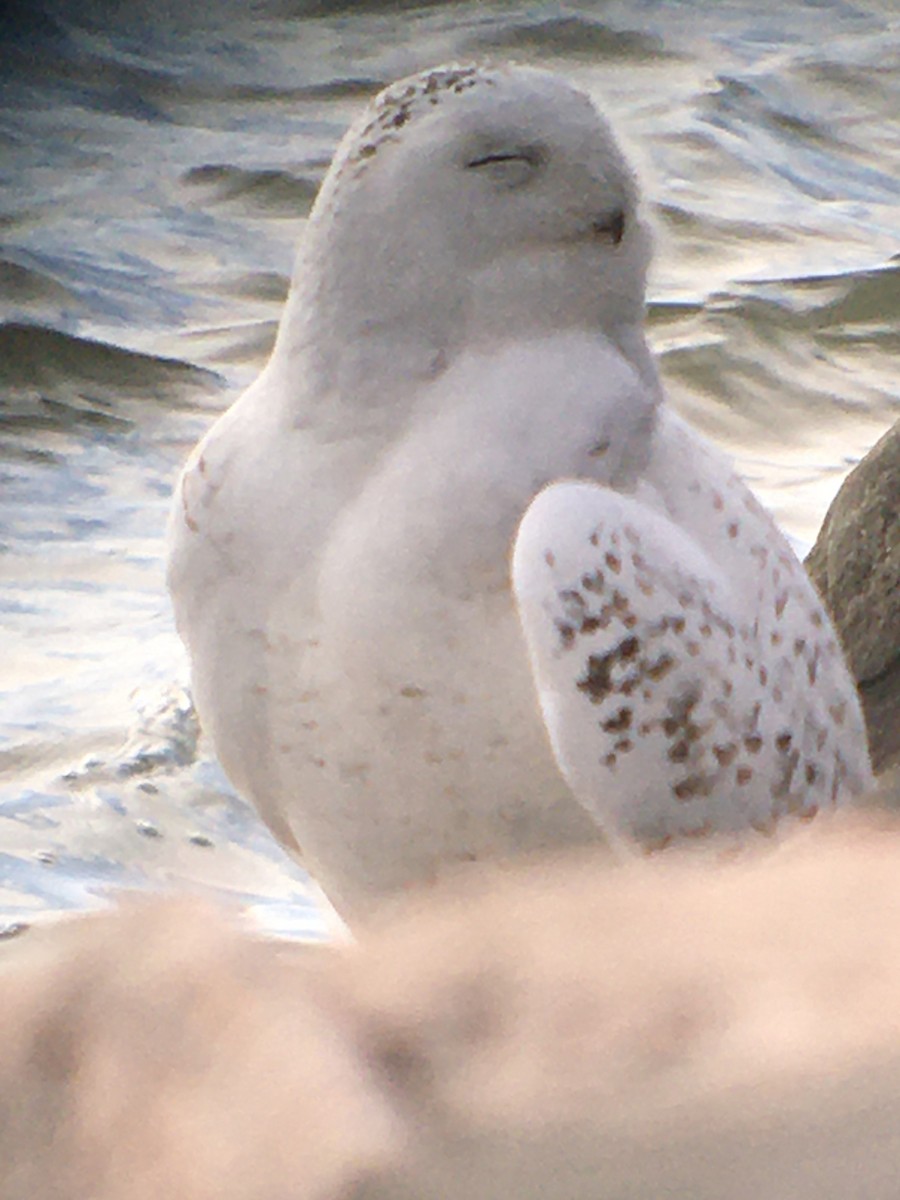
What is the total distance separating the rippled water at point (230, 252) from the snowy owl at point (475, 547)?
57.7 inches

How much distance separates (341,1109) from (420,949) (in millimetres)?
39

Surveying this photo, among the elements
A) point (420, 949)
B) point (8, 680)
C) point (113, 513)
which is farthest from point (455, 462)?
point (113, 513)

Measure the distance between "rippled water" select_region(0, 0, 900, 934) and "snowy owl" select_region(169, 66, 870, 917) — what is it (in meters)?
1.47

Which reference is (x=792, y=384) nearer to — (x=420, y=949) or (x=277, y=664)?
(x=277, y=664)

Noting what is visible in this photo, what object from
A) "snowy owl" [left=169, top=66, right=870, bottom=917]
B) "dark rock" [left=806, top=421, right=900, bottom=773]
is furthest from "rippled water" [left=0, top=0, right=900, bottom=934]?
"snowy owl" [left=169, top=66, right=870, bottom=917]

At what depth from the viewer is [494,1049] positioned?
1.10 ft

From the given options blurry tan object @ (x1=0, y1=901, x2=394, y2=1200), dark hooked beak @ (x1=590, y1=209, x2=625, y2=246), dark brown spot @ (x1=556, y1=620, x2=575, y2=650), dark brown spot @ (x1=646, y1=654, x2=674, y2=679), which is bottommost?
dark brown spot @ (x1=646, y1=654, x2=674, y2=679)

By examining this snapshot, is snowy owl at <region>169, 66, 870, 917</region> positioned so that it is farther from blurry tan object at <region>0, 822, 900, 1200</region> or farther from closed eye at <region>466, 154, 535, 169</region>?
blurry tan object at <region>0, 822, 900, 1200</region>

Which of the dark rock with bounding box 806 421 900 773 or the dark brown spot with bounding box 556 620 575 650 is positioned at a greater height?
the dark brown spot with bounding box 556 620 575 650

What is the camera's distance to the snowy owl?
118 cm

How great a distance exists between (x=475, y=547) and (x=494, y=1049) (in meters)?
0.86

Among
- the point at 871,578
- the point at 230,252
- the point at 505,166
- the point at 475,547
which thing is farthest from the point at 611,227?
the point at 230,252

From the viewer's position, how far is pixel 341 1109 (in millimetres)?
324

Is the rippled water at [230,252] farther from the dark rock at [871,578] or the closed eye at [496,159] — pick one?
the closed eye at [496,159]
